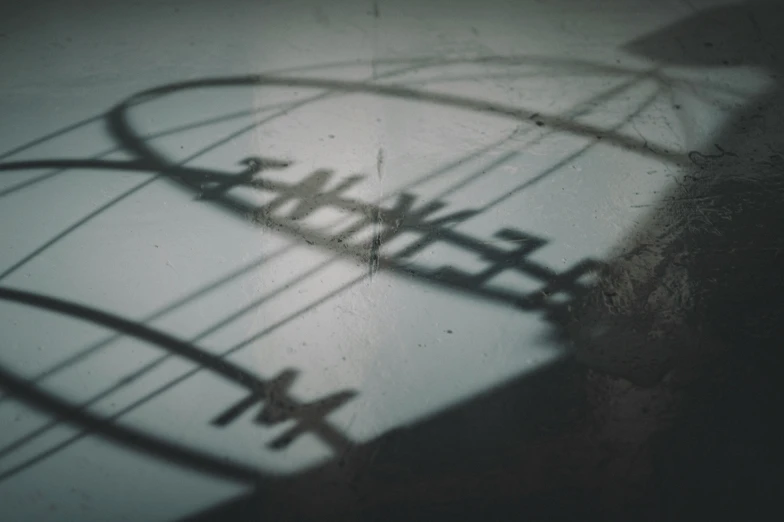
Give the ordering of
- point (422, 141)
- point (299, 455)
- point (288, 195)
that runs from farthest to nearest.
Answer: point (422, 141) → point (288, 195) → point (299, 455)

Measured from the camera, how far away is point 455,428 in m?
1.77

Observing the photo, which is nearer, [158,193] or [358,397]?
[358,397]

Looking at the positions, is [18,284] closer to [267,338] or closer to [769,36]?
[267,338]

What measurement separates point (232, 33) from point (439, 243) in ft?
7.12

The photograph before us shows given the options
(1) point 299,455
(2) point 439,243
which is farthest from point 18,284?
(2) point 439,243

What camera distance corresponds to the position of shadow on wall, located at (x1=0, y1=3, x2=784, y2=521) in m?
1.61

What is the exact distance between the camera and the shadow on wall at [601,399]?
1.61 m

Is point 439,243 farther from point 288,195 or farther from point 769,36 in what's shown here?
point 769,36

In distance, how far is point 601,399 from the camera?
5.99ft

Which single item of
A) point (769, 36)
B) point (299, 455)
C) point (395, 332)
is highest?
point (769, 36)

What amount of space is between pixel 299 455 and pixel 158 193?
141 centimetres

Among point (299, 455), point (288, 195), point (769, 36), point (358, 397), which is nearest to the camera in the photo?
point (299, 455)

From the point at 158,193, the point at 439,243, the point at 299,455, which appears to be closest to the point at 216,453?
the point at 299,455

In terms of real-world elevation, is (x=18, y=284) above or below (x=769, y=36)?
below
